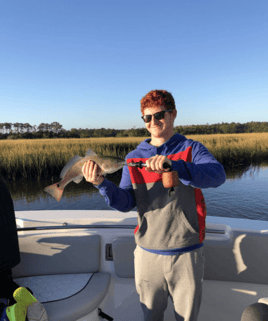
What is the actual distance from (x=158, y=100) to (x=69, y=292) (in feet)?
5.97

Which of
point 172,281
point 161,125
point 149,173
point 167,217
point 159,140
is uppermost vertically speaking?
point 161,125

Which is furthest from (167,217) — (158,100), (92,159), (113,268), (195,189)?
(113,268)

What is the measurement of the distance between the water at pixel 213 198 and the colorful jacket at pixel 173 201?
721cm

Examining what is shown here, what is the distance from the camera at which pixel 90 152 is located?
5.57 ft

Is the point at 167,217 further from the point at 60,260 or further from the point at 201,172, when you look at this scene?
the point at 60,260

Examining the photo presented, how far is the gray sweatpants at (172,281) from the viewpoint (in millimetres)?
1431

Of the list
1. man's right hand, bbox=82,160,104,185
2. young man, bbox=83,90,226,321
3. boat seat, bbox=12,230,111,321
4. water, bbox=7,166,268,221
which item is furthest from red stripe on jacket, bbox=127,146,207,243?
water, bbox=7,166,268,221

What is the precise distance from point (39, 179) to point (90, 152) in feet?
A: 37.6

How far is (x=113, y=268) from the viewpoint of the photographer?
2.31 m

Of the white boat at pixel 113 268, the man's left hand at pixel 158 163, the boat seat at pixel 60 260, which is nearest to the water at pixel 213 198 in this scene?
the white boat at pixel 113 268

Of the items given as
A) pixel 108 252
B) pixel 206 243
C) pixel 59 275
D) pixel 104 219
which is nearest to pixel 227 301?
pixel 206 243

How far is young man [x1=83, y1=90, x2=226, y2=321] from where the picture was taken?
143 cm

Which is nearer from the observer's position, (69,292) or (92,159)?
(92,159)

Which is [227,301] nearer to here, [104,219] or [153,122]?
[104,219]
